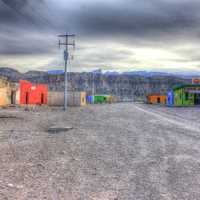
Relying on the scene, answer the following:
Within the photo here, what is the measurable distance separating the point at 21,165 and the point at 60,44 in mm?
42077

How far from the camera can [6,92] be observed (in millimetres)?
54062

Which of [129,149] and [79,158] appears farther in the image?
[129,149]

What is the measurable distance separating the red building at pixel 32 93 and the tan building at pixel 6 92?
193 centimetres

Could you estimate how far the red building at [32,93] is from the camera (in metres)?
60.9

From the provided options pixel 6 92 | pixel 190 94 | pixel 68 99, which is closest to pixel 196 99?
pixel 190 94

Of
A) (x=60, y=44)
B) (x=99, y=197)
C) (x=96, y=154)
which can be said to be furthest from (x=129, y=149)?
(x=60, y=44)

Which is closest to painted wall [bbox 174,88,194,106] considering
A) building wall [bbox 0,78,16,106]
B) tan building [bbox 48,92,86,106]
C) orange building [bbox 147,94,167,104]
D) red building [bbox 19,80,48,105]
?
orange building [bbox 147,94,167,104]

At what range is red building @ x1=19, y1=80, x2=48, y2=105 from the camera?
60947mm

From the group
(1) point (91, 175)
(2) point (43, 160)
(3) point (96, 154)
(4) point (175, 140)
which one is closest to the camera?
(1) point (91, 175)

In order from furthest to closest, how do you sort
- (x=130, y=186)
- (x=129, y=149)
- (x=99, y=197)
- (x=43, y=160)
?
(x=129, y=149)
(x=43, y=160)
(x=130, y=186)
(x=99, y=197)

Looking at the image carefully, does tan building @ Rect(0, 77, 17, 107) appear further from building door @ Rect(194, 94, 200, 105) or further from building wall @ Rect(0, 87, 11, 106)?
building door @ Rect(194, 94, 200, 105)

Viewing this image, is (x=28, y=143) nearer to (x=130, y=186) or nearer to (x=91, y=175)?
(x=91, y=175)

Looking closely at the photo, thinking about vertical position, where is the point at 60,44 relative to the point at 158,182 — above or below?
above

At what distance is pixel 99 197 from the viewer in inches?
239
